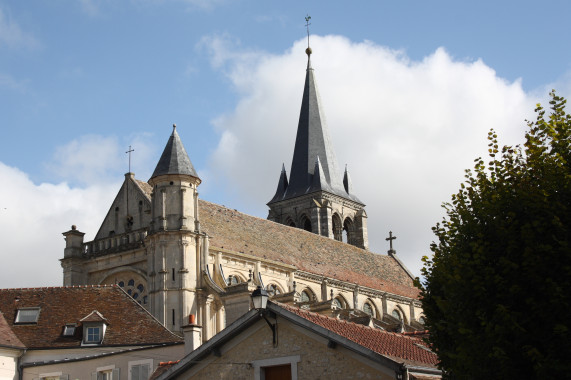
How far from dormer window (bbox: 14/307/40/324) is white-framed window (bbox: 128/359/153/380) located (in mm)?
4686

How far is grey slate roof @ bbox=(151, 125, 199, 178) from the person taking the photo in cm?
3550

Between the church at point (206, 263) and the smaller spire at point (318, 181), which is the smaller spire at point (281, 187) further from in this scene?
the church at point (206, 263)

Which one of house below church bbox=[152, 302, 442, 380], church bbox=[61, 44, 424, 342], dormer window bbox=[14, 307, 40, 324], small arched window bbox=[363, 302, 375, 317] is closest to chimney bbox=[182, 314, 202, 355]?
house below church bbox=[152, 302, 442, 380]

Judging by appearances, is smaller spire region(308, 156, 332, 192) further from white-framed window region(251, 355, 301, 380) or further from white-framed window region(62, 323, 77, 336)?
white-framed window region(251, 355, 301, 380)

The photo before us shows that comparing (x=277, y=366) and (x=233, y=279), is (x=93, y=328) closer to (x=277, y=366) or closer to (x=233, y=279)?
(x=277, y=366)

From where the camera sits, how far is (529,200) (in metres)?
12.2

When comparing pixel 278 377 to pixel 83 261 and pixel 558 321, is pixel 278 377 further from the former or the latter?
pixel 83 261

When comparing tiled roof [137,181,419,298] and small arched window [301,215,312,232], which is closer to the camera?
tiled roof [137,181,419,298]

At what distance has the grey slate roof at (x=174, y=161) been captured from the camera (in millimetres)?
35500

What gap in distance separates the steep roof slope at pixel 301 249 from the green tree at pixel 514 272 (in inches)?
996

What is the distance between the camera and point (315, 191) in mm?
60094

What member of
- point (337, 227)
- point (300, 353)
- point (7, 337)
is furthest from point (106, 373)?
point (337, 227)

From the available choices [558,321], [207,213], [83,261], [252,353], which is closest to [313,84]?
[207,213]

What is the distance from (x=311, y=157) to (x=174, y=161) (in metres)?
27.3
